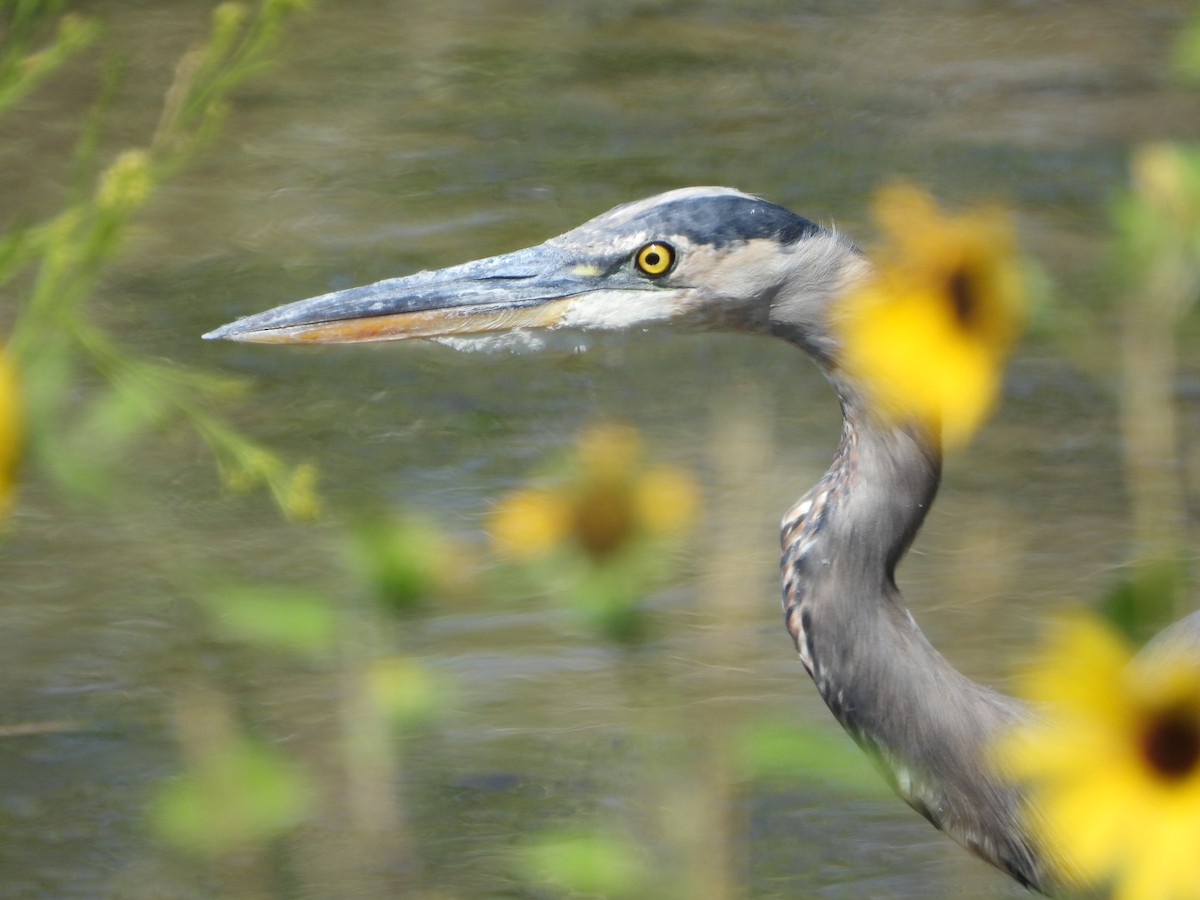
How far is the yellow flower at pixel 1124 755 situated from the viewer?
120 centimetres

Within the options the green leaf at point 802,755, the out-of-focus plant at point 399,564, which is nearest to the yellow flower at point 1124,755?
the green leaf at point 802,755

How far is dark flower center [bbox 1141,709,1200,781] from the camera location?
47.7 inches

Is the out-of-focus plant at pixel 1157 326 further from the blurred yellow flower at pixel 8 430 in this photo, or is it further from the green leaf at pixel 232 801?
the green leaf at pixel 232 801

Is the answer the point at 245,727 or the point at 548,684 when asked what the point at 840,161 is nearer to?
the point at 548,684

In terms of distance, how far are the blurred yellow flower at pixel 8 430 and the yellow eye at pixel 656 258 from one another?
829mm

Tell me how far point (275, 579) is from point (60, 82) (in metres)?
2.79

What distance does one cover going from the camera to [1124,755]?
1.22 meters

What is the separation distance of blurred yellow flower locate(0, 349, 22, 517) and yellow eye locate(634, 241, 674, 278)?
0.83 metres

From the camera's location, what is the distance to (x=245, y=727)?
287 cm

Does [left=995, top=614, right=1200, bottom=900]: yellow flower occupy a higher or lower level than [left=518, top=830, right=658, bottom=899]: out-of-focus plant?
higher

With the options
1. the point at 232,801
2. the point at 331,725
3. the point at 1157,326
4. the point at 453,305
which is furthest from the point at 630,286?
the point at 1157,326

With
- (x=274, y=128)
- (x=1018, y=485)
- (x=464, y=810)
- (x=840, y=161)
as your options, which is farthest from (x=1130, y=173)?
(x=464, y=810)

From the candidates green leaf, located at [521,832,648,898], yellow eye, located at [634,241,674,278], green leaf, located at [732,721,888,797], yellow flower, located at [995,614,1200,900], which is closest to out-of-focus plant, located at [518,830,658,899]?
green leaf, located at [521,832,648,898]

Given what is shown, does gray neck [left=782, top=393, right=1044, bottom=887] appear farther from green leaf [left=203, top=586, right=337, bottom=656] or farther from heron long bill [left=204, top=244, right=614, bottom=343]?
green leaf [left=203, top=586, right=337, bottom=656]
